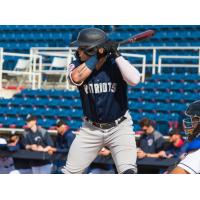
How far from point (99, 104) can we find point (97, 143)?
34 centimetres

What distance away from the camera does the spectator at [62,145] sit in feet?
31.5

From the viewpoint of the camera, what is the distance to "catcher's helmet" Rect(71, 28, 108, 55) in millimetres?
5586

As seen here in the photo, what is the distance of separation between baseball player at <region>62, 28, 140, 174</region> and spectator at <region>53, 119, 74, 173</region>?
3.83 metres

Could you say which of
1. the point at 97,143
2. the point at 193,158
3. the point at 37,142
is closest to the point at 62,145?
the point at 37,142

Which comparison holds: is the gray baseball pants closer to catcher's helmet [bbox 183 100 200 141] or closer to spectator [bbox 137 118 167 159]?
catcher's helmet [bbox 183 100 200 141]

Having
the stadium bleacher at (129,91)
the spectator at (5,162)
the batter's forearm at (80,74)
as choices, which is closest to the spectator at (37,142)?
the spectator at (5,162)

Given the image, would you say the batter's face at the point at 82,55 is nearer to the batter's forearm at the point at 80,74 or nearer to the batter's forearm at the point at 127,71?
the batter's forearm at the point at 80,74

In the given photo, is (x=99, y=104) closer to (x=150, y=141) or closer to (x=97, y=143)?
(x=97, y=143)

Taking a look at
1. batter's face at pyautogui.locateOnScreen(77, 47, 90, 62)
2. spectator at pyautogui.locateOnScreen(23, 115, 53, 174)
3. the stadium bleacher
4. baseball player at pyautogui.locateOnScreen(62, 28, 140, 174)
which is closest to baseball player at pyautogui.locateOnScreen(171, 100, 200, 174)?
baseball player at pyautogui.locateOnScreen(62, 28, 140, 174)

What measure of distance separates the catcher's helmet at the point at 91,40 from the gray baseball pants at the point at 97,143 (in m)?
0.64
